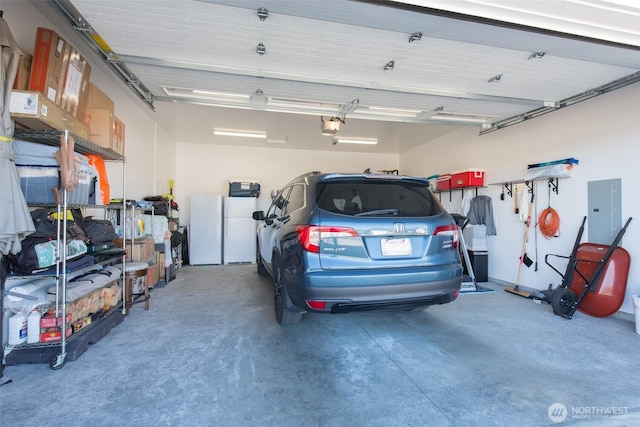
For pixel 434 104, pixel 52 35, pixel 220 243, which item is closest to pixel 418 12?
pixel 434 104

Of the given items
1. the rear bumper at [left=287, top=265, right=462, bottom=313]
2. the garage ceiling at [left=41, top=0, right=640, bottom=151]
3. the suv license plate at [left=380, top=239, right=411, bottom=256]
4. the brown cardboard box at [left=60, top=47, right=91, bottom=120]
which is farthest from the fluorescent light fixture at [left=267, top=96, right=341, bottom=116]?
the rear bumper at [left=287, top=265, right=462, bottom=313]

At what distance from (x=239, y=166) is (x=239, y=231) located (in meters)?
2.04

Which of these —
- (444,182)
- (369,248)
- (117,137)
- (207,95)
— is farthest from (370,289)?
(444,182)

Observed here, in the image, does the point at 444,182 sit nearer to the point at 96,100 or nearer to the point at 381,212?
the point at 381,212

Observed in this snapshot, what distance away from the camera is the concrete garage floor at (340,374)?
1693 millimetres

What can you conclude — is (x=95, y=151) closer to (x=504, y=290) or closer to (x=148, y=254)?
(x=148, y=254)

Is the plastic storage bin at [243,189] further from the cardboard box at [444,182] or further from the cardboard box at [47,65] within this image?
the cardboard box at [47,65]

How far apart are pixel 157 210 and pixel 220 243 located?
2.08 meters

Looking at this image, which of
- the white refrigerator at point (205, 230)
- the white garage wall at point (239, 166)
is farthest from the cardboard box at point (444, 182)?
the white refrigerator at point (205, 230)

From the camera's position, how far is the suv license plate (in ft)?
7.06

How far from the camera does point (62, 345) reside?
2238 millimetres

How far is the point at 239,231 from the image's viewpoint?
7156 mm

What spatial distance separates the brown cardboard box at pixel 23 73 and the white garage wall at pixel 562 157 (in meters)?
6.22

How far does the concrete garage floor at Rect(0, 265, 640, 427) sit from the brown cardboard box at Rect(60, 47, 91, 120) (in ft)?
7.12
